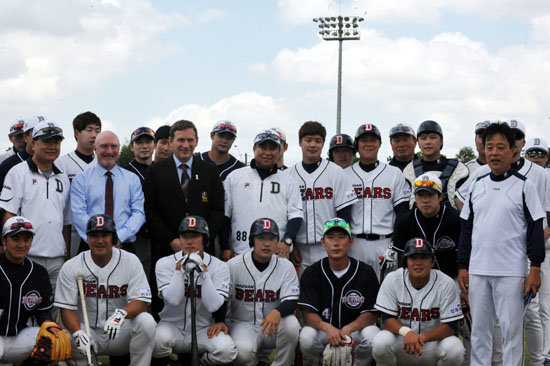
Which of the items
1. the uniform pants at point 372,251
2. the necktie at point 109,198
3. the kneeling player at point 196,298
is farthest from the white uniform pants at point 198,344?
the uniform pants at point 372,251

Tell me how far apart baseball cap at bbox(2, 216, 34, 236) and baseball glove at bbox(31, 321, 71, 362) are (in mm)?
1006

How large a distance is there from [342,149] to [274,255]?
6.23 feet

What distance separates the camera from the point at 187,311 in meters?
6.70

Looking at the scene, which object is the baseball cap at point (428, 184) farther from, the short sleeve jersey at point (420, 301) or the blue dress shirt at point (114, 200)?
the blue dress shirt at point (114, 200)

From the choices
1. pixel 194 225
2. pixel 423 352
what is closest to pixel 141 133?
pixel 194 225

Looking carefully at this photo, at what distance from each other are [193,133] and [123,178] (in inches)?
38.5

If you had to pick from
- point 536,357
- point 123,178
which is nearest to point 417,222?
point 536,357

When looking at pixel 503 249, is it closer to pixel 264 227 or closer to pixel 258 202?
pixel 264 227

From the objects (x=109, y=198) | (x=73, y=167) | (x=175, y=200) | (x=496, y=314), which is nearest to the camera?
(x=496, y=314)

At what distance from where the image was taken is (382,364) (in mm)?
6355

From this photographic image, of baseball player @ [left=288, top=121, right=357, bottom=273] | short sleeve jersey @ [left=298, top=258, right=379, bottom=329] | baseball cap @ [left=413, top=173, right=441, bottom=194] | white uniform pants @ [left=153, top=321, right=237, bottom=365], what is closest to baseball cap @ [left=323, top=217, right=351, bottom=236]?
short sleeve jersey @ [left=298, top=258, right=379, bottom=329]

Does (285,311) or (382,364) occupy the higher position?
(285,311)

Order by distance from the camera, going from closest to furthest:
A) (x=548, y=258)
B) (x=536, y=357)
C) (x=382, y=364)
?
(x=382, y=364)
(x=536, y=357)
(x=548, y=258)

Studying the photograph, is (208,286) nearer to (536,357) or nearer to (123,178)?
(123,178)
